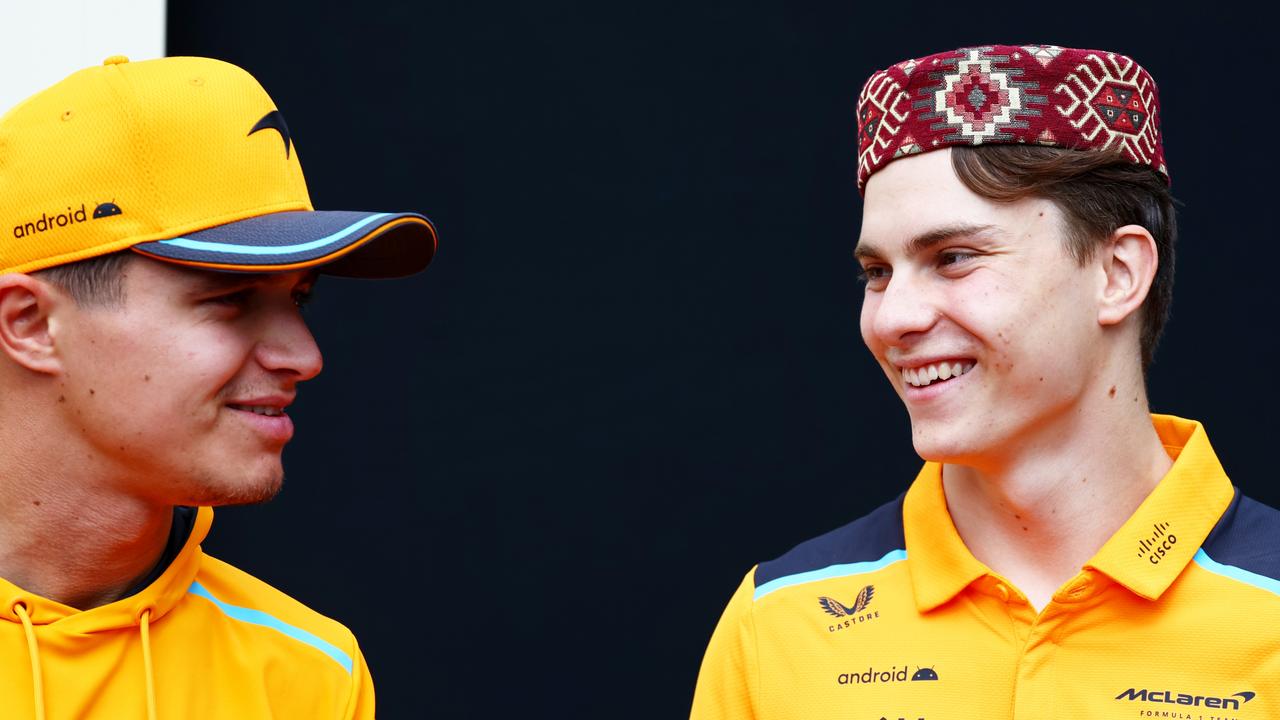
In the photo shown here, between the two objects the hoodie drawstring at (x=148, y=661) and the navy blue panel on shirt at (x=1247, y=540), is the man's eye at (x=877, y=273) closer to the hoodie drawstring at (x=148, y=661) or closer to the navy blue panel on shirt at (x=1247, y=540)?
the navy blue panel on shirt at (x=1247, y=540)

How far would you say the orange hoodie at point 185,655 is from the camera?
1.80 m

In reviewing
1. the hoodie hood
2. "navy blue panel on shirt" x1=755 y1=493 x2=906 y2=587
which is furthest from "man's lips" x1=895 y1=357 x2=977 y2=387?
the hoodie hood

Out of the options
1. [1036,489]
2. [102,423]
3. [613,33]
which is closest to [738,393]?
[613,33]

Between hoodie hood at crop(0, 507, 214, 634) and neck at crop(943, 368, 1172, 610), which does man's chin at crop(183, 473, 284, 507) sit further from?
neck at crop(943, 368, 1172, 610)

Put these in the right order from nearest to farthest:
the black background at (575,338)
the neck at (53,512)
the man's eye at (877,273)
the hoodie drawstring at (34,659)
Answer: the hoodie drawstring at (34,659) → the neck at (53,512) → the man's eye at (877,273) → the black background at (575,338)

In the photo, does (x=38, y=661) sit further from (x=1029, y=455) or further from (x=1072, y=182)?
(x=1072, y=182)

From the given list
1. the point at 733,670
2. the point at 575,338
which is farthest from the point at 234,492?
the point at 575,338

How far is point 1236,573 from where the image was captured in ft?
6.15

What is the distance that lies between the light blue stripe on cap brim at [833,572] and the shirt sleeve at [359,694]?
1.78ft

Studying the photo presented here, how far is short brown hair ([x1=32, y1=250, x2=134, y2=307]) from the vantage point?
1833mm

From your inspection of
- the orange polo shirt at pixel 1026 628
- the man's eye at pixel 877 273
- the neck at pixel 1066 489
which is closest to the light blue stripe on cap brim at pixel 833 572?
the orange polo shirt at pixel 1026 628

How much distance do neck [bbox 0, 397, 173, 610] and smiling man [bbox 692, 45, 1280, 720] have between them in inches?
32.6

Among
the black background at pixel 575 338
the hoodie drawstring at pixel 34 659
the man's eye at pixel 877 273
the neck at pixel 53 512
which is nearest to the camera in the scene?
the hoodie drawstring at pixel 34 659

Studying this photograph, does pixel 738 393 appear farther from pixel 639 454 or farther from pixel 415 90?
pixel 415 90
